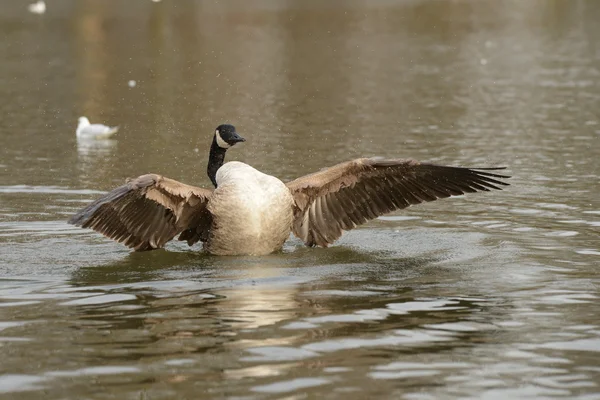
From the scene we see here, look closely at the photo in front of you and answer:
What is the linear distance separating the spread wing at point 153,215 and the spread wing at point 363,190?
922mm

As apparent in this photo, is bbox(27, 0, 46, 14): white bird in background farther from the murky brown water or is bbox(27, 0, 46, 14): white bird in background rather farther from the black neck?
the black neck

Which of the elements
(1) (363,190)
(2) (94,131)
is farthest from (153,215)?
(2) (94,131)

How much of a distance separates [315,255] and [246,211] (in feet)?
2.75

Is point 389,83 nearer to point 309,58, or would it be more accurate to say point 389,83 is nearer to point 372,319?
point 309,58

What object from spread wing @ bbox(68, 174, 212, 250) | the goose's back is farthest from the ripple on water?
the goose's back

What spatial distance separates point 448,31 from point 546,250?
31646 mm

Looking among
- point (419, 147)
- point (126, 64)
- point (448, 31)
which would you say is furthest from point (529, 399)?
point (448, 31)

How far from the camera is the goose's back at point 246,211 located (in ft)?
34.8

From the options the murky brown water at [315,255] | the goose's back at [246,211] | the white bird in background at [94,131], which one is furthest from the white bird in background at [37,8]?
the goose's back at [246,211]

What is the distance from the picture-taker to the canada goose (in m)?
10.6

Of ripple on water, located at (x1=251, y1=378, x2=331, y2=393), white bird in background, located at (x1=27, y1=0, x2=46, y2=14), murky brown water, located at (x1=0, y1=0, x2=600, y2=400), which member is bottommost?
ripple on water, located at (x1=251, y1=378, x2=331, y2=393)

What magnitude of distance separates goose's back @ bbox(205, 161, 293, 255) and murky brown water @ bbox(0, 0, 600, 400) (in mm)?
203

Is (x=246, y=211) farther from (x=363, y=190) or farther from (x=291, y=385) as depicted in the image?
(x=291, y=385)

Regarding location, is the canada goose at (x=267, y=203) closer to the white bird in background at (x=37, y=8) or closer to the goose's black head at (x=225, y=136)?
the goose's black head at (x=225, y=136)
